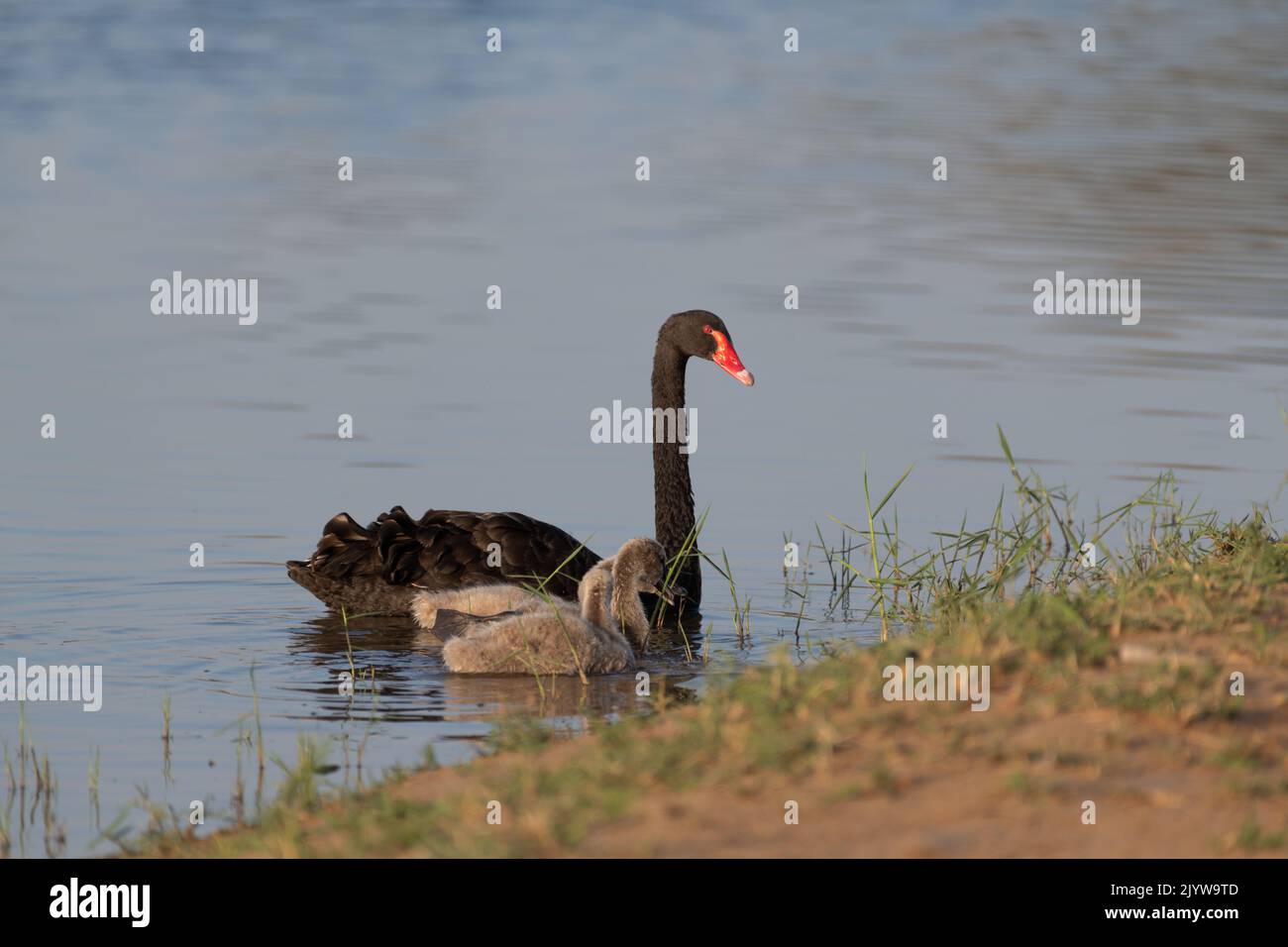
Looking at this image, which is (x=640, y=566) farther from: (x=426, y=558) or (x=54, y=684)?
(x=54, y=684)

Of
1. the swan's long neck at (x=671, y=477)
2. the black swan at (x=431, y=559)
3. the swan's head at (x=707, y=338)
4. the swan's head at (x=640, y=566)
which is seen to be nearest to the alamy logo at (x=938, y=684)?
the swan's head at (x=640, y=566)

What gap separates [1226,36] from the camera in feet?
101

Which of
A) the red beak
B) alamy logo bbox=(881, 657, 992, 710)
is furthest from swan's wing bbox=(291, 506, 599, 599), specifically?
alamy logo bbox=(881, 657, 992, 710)

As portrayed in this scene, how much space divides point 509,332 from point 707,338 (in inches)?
143

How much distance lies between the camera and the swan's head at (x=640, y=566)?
866 cm

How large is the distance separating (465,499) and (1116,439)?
3943 mm

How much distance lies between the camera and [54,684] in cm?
784

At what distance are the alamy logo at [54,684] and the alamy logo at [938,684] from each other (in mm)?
3432

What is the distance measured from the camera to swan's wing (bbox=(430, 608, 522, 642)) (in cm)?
837
